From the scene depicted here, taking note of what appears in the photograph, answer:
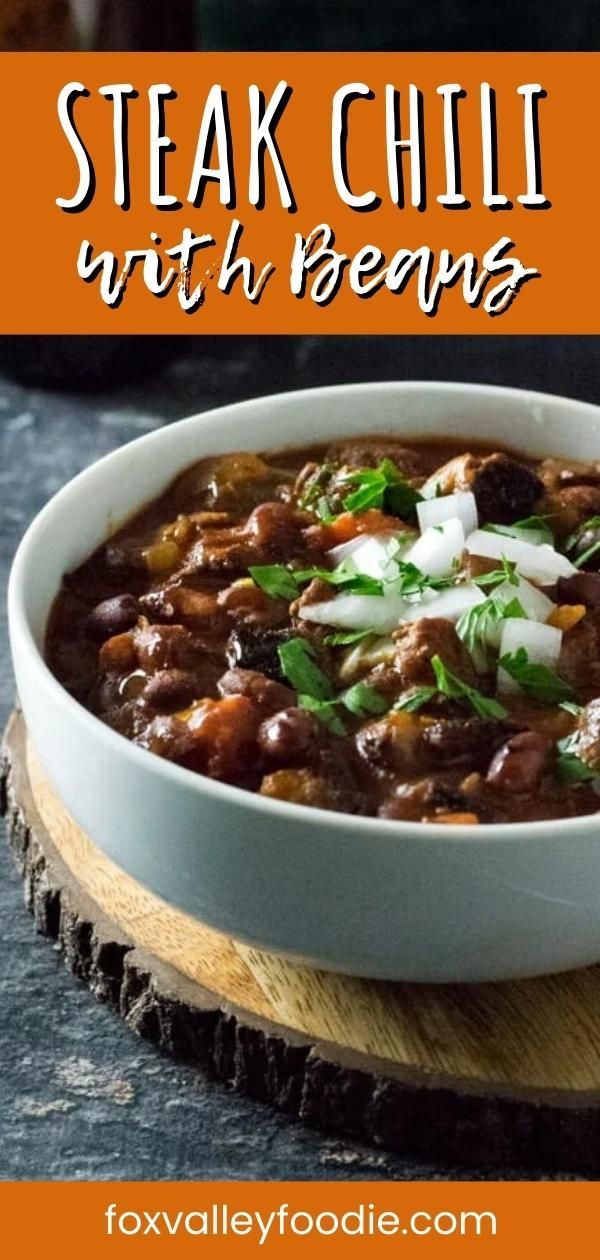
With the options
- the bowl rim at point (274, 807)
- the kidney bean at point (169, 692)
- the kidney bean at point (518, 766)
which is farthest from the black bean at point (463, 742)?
the kidney bean at point (169, 692)

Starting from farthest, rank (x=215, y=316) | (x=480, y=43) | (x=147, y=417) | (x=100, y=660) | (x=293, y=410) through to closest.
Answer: (x=480, y=43), (x=147, y=417), (x=215, y=316), (x=293, y=410), (x=100, y=660)

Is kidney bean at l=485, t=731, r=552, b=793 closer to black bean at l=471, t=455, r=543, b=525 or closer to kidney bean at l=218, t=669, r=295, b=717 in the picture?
kidney bean at l=218, t=669, r=295, b=717

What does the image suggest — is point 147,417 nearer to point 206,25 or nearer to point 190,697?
point 206,25

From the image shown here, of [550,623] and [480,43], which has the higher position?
[480,43]

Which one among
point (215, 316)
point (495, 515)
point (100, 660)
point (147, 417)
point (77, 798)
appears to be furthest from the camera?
point (147, 417)

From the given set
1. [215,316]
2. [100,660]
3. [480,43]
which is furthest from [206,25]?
[100,660]

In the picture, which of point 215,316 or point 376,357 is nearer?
point 215,316

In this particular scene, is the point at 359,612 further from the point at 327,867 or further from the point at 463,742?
the point at 327,867
